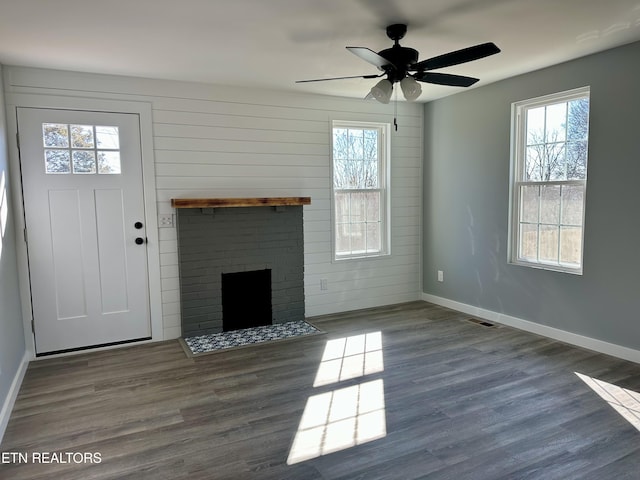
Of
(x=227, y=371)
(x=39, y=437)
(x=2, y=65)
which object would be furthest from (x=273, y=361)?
(x=2, y=65)

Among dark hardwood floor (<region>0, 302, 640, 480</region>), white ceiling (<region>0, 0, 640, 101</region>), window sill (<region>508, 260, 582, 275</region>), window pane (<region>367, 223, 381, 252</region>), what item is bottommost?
dark hardwood floor (<region>0, 302, 640, 480</region>)

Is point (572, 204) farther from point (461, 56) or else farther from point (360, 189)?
point (360, 189)

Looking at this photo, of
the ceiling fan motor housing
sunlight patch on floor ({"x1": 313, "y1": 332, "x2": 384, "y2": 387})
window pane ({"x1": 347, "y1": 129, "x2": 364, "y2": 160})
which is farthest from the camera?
window pane ({"x1": 347, "y1": 129, "x2": 364, "y2": 160})

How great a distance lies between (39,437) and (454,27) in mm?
3688

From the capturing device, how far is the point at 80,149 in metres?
3.88

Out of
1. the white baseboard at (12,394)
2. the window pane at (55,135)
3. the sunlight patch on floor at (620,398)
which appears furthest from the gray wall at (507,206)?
the white baseboard at (12,394)

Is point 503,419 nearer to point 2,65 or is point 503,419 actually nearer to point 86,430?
point 86,430

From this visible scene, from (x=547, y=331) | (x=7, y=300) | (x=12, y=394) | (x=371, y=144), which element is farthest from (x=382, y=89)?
(x=12, y=394)

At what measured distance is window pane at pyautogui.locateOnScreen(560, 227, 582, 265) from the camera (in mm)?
3898

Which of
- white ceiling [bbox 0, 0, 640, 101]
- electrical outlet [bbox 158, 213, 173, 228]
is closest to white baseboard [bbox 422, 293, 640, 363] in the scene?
white ceiling [bbox 0, 0, 640, 101]

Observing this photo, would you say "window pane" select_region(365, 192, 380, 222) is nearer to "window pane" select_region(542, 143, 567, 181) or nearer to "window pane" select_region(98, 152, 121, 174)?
"window pane" select_region(542, 143, 567, 181)

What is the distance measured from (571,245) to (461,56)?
2.25 meters

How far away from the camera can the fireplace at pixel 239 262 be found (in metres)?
4.32

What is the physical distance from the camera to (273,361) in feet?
12.1
